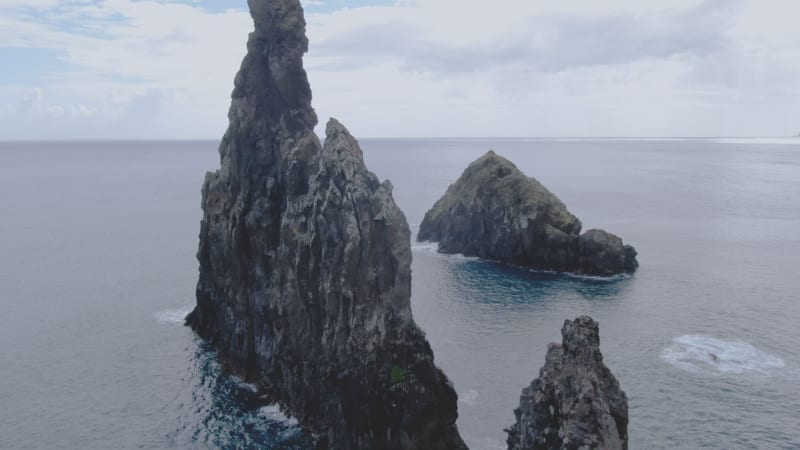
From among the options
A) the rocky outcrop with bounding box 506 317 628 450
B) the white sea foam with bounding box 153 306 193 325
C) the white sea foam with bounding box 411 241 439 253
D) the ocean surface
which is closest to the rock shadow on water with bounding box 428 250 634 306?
the ocean surface

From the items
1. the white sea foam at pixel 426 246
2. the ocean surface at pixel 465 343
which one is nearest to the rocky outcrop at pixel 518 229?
the white sea foam at pixel 426 246

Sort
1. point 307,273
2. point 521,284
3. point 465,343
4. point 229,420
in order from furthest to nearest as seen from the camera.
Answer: point 521,284 < point 465,343 < point 229,420 < point 307,273

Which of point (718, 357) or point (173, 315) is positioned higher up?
point (718, 357)

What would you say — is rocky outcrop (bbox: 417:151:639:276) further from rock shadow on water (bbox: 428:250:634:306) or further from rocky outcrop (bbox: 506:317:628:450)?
rocky outcrop (bbox: 506:317:628:450)

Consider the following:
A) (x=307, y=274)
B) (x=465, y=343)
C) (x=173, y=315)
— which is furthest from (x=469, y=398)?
(x=173, y=315)

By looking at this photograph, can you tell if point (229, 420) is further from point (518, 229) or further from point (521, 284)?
point (518, 229)

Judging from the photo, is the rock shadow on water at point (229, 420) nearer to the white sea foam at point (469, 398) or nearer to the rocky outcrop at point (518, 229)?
the white sea foam at point (469, 398)

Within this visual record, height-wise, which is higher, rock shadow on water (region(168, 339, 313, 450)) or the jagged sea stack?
the jagged sea stack
